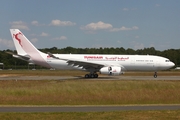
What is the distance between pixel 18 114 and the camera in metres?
11.5

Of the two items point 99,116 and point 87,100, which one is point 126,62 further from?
point 99,116

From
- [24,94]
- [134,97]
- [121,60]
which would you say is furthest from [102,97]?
[121,60]

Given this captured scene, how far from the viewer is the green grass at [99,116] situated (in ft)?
35.1

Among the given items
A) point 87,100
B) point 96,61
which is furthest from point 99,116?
point 96,61

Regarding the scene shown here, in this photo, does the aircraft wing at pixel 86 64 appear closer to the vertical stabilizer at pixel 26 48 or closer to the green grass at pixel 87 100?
the vertical stabilizer at pixel 26 48

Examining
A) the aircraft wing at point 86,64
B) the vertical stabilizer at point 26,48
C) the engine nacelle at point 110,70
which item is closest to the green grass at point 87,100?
the engine nacelle at point 110,70

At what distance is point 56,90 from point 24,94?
2.75 metres

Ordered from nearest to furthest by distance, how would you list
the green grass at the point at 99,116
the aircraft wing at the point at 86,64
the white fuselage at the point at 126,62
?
the green grass at the point at 99,116 → the aircraft wing at the point at 86,64 → the white fuselage at the point at 126,62

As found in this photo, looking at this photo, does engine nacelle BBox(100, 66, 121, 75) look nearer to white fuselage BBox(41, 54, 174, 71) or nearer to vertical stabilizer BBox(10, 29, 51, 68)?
white fuselage BBox(41, 54, 174, 71)

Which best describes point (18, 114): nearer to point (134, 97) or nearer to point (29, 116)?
point (29, 116)

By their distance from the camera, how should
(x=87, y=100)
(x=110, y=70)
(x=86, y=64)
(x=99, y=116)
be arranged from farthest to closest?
(x=86, y=64) < (x=110, y=70) < (x=87, y=100) < (x=99, y=116)

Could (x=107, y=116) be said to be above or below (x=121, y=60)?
below

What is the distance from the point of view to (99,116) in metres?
11.1

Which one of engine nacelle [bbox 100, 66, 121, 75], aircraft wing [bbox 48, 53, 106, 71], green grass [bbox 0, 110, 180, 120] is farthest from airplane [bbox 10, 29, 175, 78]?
green grass [bbox 0, 110, 180, 120]
